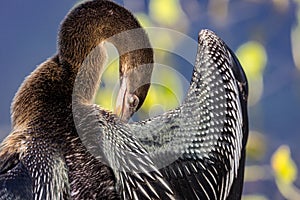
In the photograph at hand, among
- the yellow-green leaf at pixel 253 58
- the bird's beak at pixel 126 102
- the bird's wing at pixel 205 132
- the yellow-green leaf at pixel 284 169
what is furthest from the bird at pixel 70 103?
the yellow-green leaf at pixel 284 169

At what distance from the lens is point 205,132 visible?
1.94m

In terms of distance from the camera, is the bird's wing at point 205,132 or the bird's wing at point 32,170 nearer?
the bird's wing at point 32,170

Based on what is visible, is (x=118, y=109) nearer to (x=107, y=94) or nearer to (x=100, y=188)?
(x=107, y=94)

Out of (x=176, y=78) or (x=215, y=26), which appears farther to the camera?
(x=215, y=26)

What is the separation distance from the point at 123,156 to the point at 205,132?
221 millimetres

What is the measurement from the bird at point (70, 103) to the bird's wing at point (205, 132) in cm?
13

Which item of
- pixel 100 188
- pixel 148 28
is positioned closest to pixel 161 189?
pixel 100 188

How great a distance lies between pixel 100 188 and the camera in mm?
1759

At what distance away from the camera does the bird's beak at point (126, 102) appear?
2.05 m

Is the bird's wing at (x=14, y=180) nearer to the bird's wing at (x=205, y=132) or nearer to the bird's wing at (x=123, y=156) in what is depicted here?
the bird's wing at (x=123, y=156)

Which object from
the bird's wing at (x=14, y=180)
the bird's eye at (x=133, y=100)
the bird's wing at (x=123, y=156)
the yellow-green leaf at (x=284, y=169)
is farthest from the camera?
the yellow-green leaf at (x=284, y=169)

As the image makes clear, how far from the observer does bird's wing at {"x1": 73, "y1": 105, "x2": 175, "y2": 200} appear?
1784mm

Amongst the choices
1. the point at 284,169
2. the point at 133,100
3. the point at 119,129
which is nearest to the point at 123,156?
the point at 119,129

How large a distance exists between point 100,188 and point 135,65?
0.41 metres
